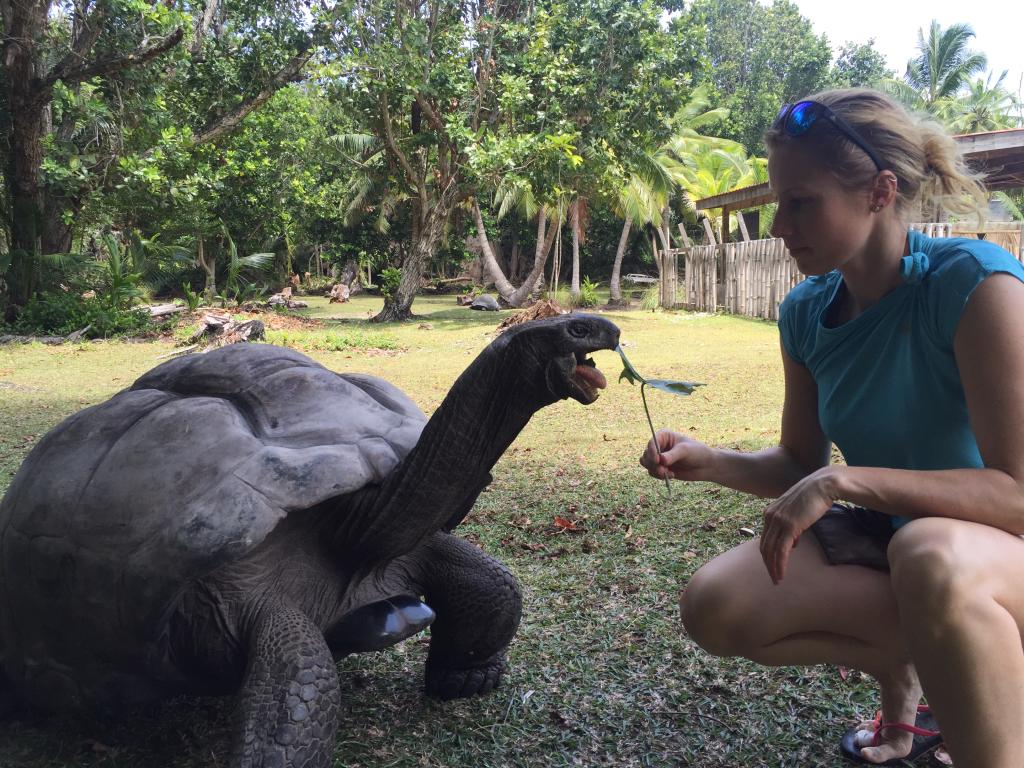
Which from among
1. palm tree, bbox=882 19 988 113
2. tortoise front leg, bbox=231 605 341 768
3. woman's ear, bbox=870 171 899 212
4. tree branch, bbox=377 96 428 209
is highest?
palm tree, bbox=882 19 988 113

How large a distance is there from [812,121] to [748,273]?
34.8 feet

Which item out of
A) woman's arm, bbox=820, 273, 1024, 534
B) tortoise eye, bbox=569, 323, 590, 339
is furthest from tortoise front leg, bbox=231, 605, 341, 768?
woman's arm, bbox=820, 273, 1024, 534

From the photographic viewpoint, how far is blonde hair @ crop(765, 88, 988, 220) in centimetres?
144

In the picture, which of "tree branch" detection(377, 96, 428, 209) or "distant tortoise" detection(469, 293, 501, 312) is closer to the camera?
"tree branch" detection(377, 96, 428, 209)

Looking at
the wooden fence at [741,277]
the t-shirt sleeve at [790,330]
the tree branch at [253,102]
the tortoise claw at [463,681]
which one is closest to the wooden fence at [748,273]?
the wooden fence at [741,277]

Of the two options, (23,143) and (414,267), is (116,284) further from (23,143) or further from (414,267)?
(414,267)

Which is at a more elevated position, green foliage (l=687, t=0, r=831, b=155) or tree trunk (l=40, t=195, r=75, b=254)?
green foliage (l=687, t=0, r=831, b=155)

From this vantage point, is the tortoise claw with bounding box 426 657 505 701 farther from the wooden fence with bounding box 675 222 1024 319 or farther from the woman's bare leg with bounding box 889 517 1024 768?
the wooden fence with bounding box 675 222 1024 319

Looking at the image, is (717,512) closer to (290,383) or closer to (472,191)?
(290,383)

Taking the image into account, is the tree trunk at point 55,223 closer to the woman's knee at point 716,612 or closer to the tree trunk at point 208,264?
the tree trunk at point 208,264

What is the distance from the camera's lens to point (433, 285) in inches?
892

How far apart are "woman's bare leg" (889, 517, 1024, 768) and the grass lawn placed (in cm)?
46

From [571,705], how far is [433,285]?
21232mm

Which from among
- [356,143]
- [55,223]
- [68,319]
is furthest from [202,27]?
[356,143]
